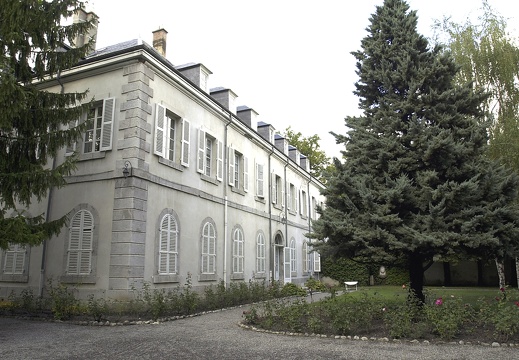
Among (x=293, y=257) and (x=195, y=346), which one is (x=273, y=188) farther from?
(x=195, y=346)

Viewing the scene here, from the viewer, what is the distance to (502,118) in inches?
551

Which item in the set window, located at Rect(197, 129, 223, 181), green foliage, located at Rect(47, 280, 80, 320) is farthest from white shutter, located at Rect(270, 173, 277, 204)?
green foliage, located at Rect(47, 280, 80, 320)

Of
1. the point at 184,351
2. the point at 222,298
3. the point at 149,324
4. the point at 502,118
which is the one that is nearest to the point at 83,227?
the point at 149,324

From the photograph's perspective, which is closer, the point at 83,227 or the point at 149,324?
the point at 149,324

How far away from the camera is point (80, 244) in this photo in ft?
34.8

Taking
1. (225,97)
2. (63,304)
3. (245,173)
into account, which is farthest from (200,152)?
(63,304)

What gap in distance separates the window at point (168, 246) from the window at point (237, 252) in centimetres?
377

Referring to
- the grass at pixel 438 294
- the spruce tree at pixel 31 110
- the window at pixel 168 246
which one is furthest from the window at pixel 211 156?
the grass at pixel 438 294

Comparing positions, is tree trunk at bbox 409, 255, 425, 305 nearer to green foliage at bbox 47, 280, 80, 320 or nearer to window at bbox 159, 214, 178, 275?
window at bbox 159, 214, 178, 275

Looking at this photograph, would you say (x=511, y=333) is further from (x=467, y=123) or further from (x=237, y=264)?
(x=237, y=264)

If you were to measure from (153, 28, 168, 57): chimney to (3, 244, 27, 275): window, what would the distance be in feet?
29.6

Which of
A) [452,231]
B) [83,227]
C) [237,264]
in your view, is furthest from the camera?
[237,264]

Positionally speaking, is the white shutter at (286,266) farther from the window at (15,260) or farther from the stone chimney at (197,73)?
the window at (15,260)

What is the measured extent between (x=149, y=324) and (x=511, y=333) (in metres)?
7.04
